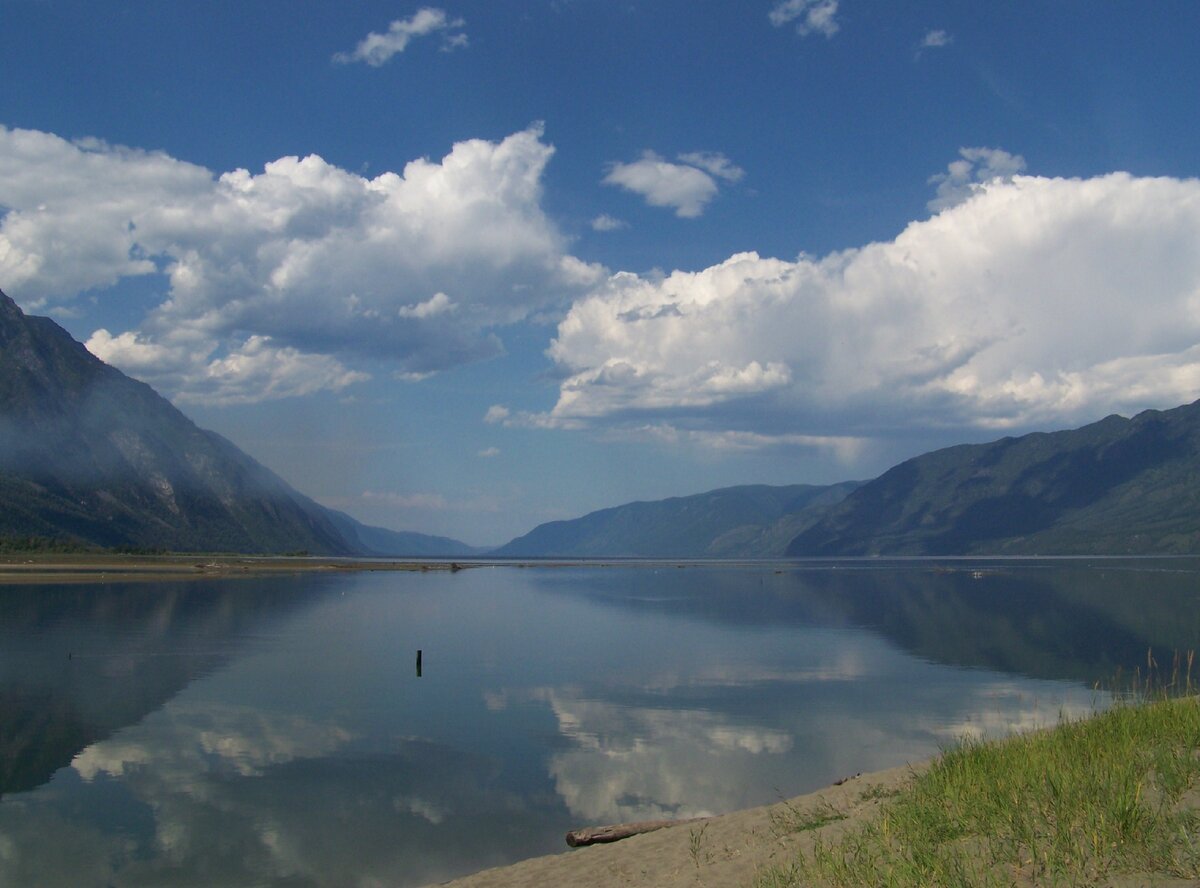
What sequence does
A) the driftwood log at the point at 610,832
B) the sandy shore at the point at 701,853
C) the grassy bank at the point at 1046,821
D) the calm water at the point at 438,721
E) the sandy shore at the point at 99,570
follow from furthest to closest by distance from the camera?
the sandy shore at the point at 99,570 → the calm water at the point at 438,721 → the driftwood log at the point at 610,832 → the sandy shore at the point at 701,853 → the grassy bank at the point at 1046,821

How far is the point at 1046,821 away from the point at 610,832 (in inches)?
429

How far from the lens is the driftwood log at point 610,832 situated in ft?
67.7

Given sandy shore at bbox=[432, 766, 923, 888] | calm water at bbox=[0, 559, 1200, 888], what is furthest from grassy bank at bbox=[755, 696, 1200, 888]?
calm water at bbox=[0, 559, 1200, 888]

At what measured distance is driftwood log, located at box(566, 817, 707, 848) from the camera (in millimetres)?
20625

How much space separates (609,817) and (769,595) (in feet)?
315

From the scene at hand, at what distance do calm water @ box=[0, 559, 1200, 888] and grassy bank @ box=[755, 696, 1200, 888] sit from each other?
367 inches

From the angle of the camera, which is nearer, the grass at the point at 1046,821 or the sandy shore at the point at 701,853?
the grass at the point at 1046,821

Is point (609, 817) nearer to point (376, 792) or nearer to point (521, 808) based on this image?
point (521, 808)

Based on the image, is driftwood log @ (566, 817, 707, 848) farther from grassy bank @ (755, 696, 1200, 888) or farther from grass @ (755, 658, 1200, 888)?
grassy bank @ (755, 696, 1200, 888)

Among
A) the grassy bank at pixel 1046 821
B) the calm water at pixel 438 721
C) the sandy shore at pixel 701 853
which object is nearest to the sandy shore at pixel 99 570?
the calm water at pixel 438 721

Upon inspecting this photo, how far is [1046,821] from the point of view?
12352 mm

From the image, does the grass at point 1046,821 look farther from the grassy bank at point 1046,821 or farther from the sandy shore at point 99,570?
the sandy shore at point 99,570

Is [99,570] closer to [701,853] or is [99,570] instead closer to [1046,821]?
[701,853]

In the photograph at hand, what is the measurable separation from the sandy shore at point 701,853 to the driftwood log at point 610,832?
0.35m
